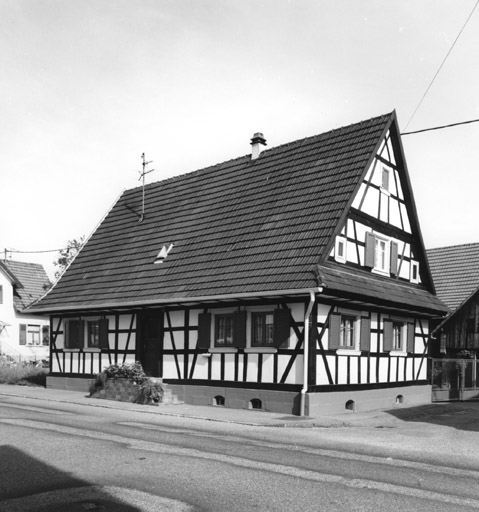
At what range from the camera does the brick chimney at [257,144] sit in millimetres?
24422

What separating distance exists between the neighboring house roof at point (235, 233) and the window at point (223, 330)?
39.1 inches

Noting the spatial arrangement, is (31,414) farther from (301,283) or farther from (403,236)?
(403,236)

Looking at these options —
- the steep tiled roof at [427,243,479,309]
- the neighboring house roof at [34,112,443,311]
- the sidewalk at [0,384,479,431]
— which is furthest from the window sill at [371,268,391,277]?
the steep tiled roof at [427,243,479,309]

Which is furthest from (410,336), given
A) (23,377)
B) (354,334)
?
(23,377)

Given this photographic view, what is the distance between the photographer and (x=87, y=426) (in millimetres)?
13328

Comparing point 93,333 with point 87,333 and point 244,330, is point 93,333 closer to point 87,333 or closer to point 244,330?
point 87,333

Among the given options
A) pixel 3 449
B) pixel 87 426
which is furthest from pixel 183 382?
pixel 3 449

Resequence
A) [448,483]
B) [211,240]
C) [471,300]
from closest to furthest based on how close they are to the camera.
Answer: [448,483], [211,240], [471,300]

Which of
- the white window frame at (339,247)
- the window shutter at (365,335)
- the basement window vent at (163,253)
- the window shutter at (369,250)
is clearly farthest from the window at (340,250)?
the basement window vent at (163,253)

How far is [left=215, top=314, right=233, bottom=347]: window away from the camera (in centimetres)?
1942

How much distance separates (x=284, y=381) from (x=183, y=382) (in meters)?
4.01

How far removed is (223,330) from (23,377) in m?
12.0

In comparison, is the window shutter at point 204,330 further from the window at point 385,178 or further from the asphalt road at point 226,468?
the window at point 385,178

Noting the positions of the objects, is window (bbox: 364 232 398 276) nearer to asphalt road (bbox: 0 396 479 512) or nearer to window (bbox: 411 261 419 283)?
window (bbox: 411 261 419 283)
